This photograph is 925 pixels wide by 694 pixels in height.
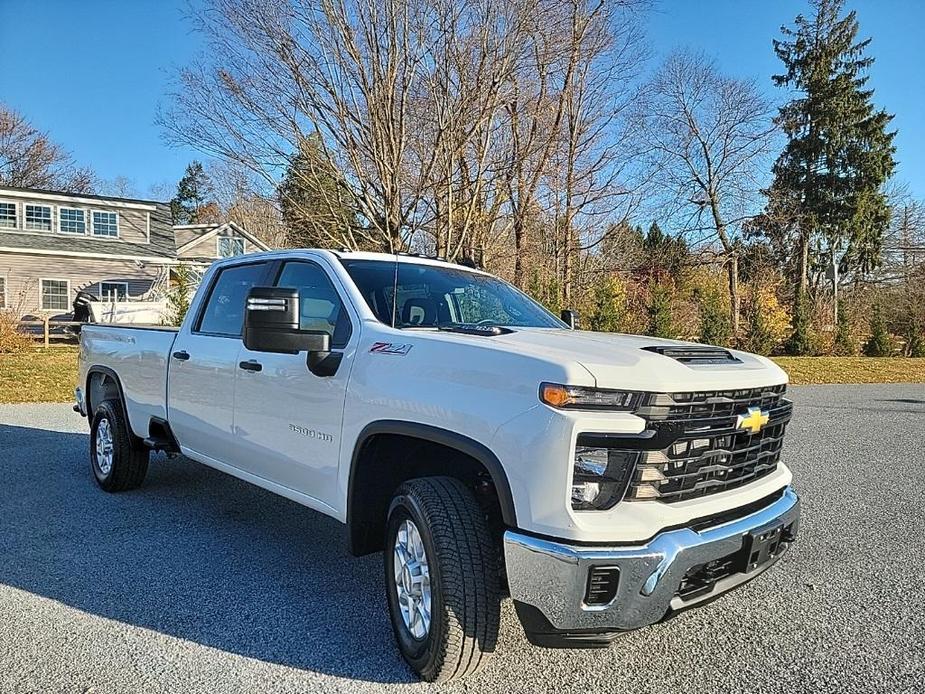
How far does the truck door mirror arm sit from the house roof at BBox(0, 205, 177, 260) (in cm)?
2740

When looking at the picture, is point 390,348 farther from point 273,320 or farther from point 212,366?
point 212,366

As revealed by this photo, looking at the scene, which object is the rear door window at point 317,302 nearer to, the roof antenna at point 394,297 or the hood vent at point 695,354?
the roof antenna at point 394,297

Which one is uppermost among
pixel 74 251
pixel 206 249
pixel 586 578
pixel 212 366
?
pixel 206 249

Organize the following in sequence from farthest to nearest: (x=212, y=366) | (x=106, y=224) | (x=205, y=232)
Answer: (x=205, y=232) → (x=106, y=224) → (x=212, y=366)

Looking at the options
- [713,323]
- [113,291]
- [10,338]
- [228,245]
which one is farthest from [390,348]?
[228,245]

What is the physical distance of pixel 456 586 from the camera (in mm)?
2672

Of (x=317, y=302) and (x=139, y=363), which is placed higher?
(x=317, y=302)

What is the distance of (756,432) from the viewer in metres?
2.96

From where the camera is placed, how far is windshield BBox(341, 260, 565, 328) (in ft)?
12.5

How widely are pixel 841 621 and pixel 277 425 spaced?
10.2 ft

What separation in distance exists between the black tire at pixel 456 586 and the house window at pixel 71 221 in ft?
99.4

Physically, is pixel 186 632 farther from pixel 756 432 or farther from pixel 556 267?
pixel 556 267

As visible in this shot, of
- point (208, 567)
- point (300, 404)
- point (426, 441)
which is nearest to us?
point (426, 441)

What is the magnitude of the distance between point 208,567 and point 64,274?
2705 centimetres
